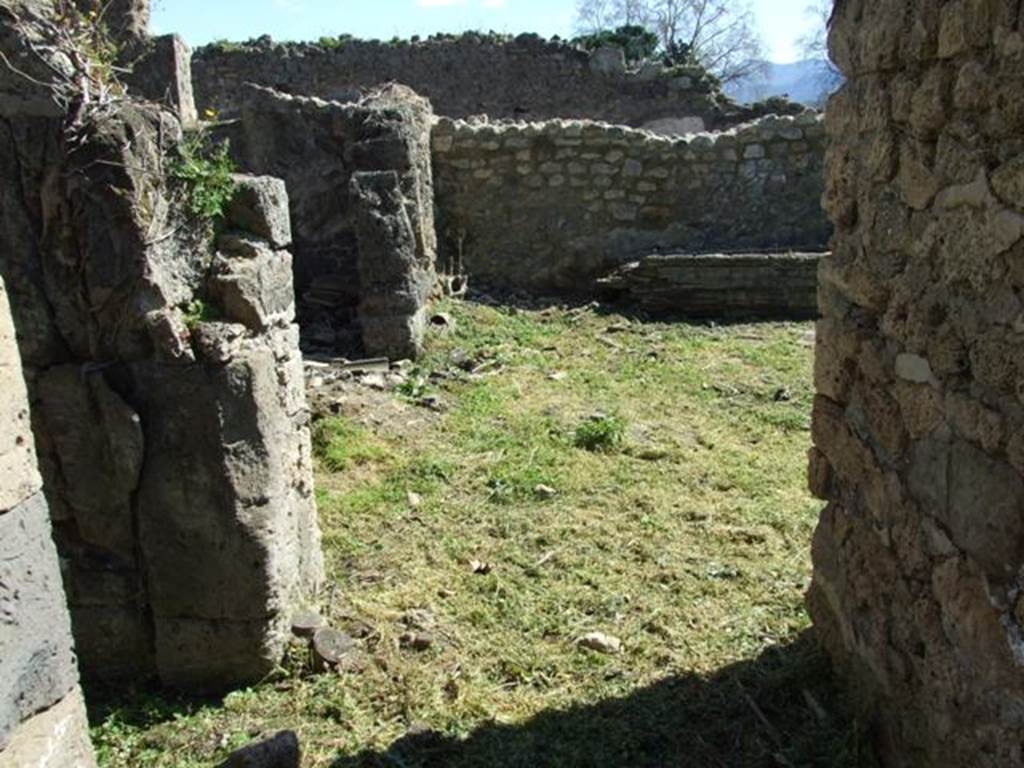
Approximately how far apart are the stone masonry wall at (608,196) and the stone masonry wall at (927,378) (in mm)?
7325

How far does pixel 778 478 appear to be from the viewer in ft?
17.9

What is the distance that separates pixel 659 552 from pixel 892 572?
5.99 feet

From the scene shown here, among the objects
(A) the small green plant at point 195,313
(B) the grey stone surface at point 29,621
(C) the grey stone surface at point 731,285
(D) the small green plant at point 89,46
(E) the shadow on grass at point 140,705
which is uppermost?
(D) the small green plant at point 89,46

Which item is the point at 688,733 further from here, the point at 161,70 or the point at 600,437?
the point at 161,70

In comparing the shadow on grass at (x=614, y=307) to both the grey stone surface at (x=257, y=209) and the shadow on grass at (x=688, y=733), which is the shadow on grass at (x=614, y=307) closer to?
the grey stone surface at (x=257, y=209)

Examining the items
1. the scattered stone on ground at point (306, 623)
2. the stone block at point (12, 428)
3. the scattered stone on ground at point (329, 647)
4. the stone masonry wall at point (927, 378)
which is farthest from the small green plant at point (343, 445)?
the stone block at point (12, 428)

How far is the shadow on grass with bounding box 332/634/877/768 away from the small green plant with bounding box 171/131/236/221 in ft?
6.76

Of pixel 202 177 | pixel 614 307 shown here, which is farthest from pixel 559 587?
pixel 614 307

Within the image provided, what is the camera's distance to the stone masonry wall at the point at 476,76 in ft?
51.8

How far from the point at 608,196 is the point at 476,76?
7027 mm

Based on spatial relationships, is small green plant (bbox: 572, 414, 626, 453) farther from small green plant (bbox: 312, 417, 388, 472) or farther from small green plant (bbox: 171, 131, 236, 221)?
small green plant (bbox: 171, 131, 236, 221)

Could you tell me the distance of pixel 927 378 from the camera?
100 inches

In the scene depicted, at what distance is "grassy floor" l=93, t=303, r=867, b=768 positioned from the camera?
3232mm

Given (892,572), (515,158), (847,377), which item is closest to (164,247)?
(847,377)
